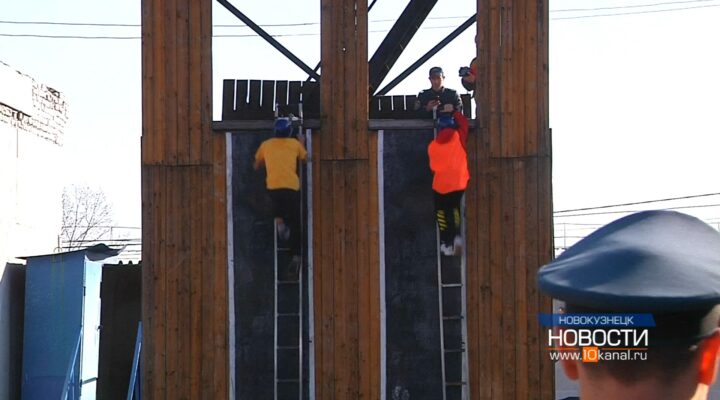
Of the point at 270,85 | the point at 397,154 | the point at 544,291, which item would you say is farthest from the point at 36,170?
the point at 544,291

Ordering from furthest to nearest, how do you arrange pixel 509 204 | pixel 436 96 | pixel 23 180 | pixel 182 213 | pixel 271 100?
pixel 23 180
pixel 271 100
pixel 436 96
pixel 182 213
pixel 509 204

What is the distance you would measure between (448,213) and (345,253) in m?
1.12

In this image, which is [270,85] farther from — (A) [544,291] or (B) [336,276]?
(A) [544,291]

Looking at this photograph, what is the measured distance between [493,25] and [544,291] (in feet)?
30.3

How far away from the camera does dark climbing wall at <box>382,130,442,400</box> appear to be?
11.2 m

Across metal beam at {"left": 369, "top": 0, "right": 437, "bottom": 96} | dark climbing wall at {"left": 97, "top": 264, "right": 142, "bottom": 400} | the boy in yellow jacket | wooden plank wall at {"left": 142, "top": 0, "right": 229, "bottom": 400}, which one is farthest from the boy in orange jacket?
dark climbing wall at {"left": 97, "top": 264, "right": 142, "bottom": 400}

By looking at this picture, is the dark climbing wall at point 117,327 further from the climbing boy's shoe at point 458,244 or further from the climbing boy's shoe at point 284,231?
the climbing boy's shoe at point 458,244

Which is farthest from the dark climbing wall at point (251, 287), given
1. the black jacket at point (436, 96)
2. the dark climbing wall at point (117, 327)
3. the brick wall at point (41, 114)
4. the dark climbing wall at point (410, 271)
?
the dark climbing wall at point (117, 327)

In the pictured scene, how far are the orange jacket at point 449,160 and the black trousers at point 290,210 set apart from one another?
139 cm

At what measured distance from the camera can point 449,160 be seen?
10.9 meters

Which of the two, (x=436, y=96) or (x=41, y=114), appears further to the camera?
(x=41, y=114)

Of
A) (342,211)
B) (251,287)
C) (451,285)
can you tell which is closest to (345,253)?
(342,211)

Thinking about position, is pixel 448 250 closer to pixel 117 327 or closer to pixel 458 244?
pixel 458 244

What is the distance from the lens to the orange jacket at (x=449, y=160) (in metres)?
10.8
